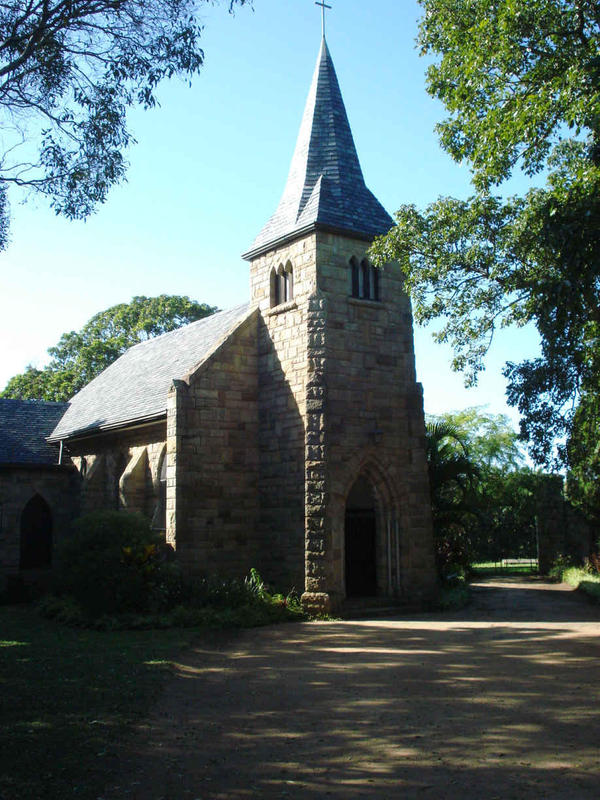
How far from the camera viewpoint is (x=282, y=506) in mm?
17266

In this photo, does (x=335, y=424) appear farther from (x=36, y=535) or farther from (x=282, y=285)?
(x=36, y=535)

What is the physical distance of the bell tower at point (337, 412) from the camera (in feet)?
54.0

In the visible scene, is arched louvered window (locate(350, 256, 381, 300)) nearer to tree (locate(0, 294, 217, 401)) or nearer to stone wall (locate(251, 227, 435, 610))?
stone wall (locate(251, 227, 435, 610))

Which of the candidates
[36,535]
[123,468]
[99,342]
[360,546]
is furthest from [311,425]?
[99,342]

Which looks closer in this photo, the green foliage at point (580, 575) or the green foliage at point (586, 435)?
the green foliage at point (586, 435)

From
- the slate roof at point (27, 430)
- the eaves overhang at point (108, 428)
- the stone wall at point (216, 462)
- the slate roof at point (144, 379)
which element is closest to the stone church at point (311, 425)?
the stone wall at point (216, 462)

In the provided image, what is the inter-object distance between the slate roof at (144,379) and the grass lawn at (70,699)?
7.16m

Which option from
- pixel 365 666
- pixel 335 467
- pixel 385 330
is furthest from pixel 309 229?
pixel 365 666

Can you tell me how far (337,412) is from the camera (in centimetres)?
1680

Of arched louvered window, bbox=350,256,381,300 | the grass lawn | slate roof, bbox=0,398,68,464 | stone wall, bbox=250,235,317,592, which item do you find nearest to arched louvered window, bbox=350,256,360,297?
arched louvered window, bbox=350,256,381,300

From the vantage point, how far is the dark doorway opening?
23109 millimetres

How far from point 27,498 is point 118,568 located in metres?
8.87

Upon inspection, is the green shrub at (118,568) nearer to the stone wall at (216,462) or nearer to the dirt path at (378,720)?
the stone wall at (216,462)

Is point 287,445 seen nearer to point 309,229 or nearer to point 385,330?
point 385,330
